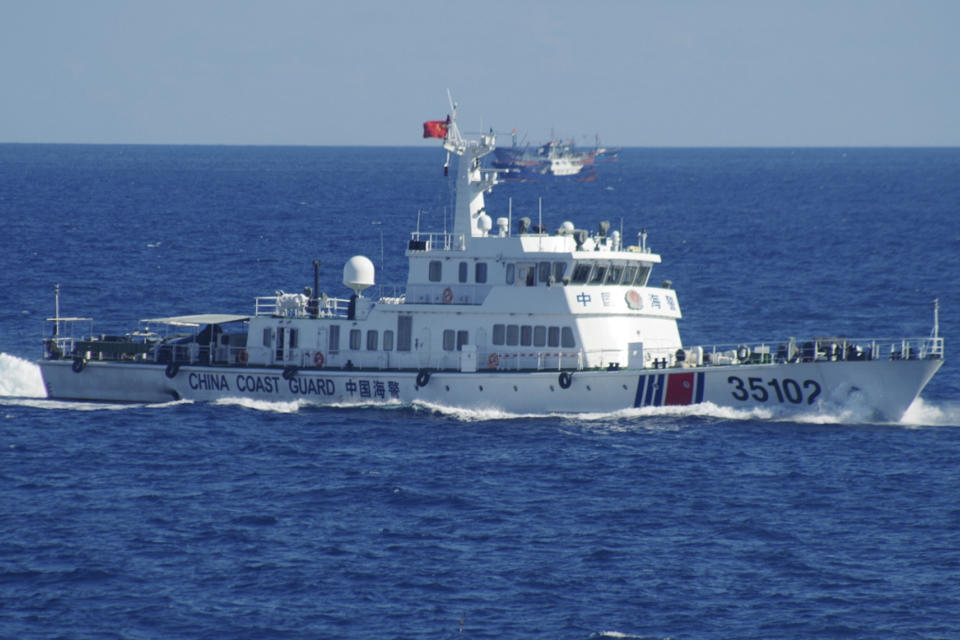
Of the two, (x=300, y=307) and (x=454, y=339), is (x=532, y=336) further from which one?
(x=300, y=307)

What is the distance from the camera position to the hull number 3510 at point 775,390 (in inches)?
1758

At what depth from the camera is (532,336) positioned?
46.3 m

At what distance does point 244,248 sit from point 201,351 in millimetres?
54246

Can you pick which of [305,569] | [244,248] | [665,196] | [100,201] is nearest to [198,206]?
[100,201]

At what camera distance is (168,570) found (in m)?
31.3

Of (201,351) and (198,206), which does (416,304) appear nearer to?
(201,351)

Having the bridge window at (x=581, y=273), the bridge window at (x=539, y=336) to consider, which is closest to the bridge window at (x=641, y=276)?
the bridge window at (x=581, y=273)

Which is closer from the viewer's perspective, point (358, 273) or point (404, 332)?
point (404, 332)

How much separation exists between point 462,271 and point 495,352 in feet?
10.1

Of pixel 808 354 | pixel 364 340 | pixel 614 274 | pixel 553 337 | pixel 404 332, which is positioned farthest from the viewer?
pixel 364 340

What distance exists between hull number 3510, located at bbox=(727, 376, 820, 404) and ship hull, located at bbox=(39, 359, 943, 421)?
3 cm

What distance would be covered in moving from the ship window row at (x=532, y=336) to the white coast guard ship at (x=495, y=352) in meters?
0.05

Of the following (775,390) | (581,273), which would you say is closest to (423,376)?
(581,273)

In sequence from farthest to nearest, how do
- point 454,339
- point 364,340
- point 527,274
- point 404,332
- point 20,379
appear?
point 20,379
point 364,340
point 404,332
point 454,339
point 527,274
